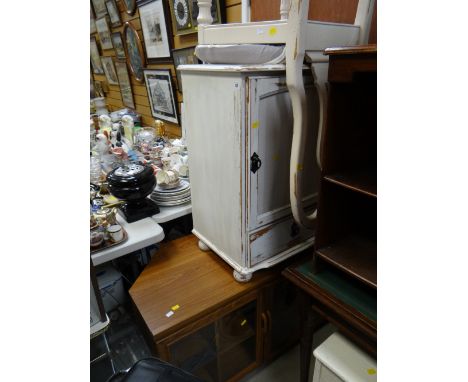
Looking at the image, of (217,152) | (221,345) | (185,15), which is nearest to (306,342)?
(221,345)

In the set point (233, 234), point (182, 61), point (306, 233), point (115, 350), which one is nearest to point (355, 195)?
point (306, 233)

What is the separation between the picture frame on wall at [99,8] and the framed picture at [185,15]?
1.64 m

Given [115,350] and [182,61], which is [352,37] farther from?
[115,350]

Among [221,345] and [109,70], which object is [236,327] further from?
[109,70]

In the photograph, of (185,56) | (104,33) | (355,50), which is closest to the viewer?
(355,50)

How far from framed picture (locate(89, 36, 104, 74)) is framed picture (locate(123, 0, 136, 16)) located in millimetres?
1417

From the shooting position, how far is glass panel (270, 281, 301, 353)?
1.31m

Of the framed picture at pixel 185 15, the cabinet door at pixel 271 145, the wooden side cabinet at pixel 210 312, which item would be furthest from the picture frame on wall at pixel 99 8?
the cabinet door at pixel 271 145

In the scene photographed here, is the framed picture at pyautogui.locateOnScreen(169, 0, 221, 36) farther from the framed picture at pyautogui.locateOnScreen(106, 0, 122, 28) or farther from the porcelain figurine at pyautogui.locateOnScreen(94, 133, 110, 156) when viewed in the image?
the framed picture at pyautogui.locateOnScreen(106, 0, 122, 28)

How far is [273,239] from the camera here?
1.14 meters

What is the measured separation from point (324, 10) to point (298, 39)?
1.78 feet

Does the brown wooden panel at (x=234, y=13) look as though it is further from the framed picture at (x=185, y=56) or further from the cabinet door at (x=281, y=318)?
the cabinet door at (x=281, y=318)

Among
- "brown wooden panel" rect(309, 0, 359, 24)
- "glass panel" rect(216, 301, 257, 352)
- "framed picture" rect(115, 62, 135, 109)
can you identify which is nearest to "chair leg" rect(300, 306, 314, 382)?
"glass panel" rect(216, 301, 257, 352)
